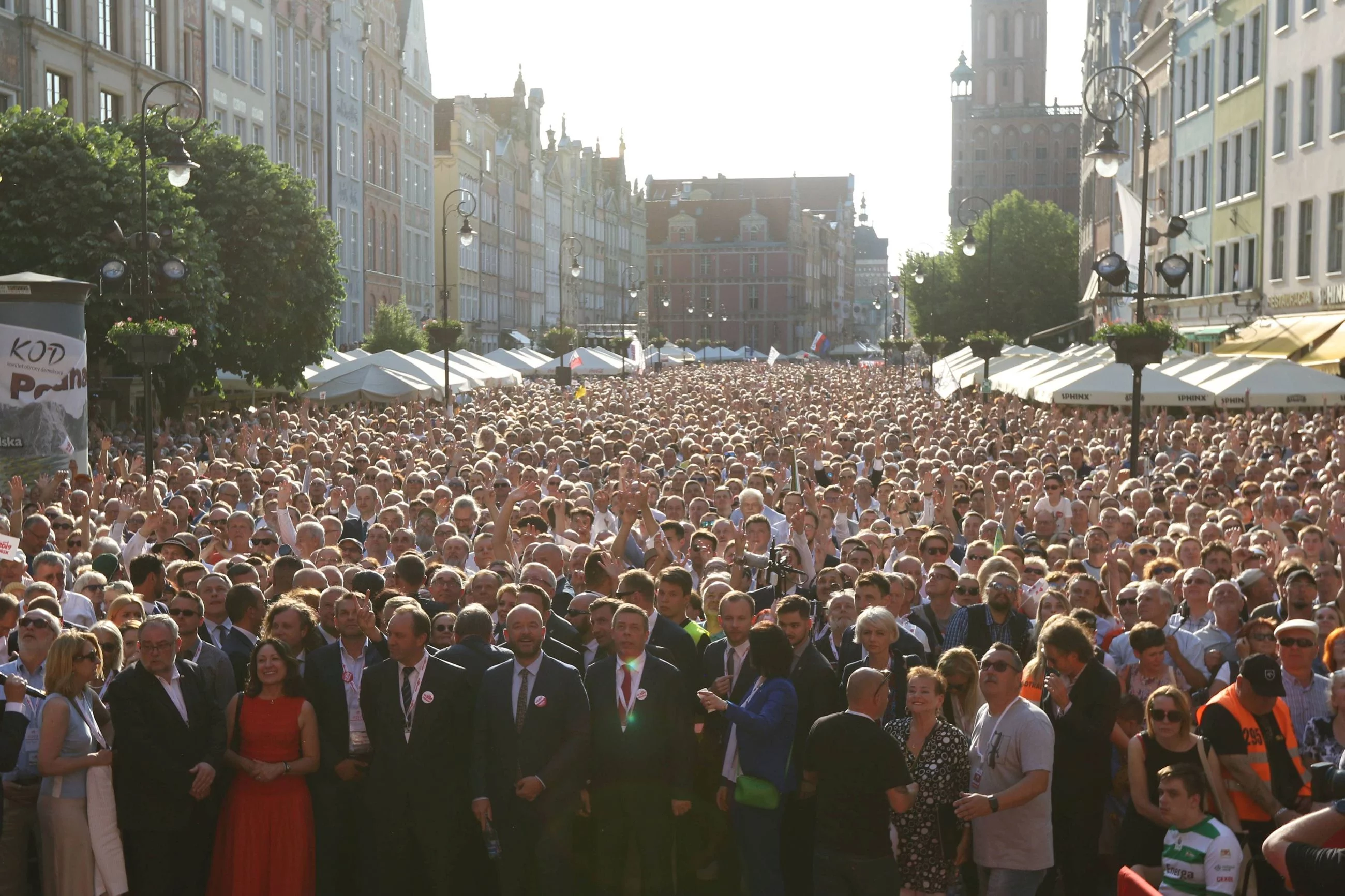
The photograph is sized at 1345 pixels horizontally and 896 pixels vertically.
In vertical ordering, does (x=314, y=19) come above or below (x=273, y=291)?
above

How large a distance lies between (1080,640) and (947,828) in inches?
45.4

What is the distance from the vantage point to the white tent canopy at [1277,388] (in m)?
26.5

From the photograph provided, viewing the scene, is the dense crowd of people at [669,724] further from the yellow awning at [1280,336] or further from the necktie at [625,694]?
the yellow awning at [1280,336]

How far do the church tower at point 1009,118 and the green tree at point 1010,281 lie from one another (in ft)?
175

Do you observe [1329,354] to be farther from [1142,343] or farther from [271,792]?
[271,792]

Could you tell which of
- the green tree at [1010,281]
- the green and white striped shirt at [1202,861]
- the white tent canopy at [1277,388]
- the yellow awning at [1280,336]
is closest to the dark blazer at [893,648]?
the green and white striped shirt at [1202,861]

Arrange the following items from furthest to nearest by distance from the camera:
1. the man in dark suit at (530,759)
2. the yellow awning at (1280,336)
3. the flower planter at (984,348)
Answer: the flower planter at (984,348) < the yellow awning at (1280,336) < the man in dark suit at (530,759)

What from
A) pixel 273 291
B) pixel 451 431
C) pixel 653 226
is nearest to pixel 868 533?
pixel 451 431

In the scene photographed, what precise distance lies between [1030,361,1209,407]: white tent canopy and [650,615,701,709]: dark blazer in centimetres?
1899

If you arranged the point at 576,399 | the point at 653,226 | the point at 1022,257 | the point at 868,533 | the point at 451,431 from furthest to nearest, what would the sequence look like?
the point at 653,226 → the point at 1022,257 → the point at 576,399 → the point at 451,431 → the point at 868,533

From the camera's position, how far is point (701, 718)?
880 cm

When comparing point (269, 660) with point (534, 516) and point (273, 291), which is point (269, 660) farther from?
point (273, 291)

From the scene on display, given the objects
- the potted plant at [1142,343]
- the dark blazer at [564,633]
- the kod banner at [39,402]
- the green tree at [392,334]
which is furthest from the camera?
the green tree at [392,334]

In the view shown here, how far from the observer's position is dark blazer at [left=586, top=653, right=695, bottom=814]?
8.23 meters
